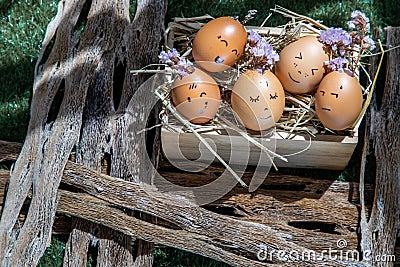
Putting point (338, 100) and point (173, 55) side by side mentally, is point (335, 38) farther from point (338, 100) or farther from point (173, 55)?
point (173, 55)

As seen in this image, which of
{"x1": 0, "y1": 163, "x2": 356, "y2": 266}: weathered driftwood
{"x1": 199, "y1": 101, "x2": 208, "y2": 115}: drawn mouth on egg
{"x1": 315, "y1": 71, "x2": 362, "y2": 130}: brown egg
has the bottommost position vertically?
{"x1": 0, "y1": 163, "x2": 356, "y2": 266}: weathered driftwood

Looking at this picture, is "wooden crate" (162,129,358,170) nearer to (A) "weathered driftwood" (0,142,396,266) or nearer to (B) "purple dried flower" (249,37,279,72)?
(A) "weathered driftwood" (0,142,396,266)

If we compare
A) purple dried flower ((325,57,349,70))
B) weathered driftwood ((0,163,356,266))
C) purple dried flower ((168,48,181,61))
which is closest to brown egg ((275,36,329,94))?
purple dried flower ((325,57,349,70))

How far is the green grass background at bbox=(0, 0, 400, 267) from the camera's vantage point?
65.9 inches

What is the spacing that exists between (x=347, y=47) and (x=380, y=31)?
0.92 feet

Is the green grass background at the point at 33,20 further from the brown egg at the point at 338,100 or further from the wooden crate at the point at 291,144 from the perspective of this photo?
the brown egg at the point at 338,100

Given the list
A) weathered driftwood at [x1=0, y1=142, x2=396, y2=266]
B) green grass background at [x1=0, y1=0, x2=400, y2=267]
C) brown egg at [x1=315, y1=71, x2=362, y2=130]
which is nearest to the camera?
brown egg at [x1=315, y1=71, x2=362, y2=130]

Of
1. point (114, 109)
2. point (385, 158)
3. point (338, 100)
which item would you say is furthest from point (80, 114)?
point (385, 158)

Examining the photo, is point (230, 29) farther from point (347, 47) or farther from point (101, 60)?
point (101, 60)

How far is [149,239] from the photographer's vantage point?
1415 mm

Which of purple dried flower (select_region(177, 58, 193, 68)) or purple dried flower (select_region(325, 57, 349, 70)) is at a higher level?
purple dried flower (select_region(325, 57, 349, 70))

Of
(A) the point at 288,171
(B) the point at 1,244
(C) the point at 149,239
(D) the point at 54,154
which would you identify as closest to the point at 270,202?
(A) the point at 288,171

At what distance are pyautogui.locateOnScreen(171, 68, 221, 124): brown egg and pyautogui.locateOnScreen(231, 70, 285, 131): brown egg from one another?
49mm

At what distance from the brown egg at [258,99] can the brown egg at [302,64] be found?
0.11 feet
